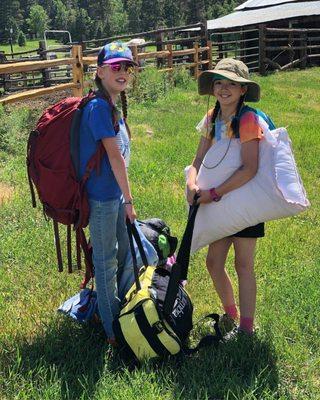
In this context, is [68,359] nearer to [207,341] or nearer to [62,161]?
[207,341]

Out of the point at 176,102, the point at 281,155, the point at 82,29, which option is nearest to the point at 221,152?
the point at 281,155

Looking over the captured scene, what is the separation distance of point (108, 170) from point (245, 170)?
0.73m

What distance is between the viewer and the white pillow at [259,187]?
9.28ft

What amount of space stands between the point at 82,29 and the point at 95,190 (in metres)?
Result: 98.0

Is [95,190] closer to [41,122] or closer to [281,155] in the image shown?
[41,122]

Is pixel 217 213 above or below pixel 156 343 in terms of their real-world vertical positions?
Answer: above

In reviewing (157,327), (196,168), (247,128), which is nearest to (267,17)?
(196,168)

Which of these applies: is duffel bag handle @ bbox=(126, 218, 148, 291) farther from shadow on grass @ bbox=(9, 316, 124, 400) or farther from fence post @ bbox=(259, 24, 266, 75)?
fence post @ bbox=(259, 24, 266, 75)

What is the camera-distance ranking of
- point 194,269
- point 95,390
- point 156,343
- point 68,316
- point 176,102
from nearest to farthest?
point 95,390 → point 156,343 → point 68,316 → point 194,269 → point 176,102

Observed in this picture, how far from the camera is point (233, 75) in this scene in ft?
9.22

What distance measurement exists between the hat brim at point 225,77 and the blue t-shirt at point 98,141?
1.84ft

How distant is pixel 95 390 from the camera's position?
261 centimetres

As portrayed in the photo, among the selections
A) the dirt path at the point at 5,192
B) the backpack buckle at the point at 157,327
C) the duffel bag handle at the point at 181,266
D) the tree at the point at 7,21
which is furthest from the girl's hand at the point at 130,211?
the tree at the point at 7,21

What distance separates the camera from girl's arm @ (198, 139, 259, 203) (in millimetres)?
2803
